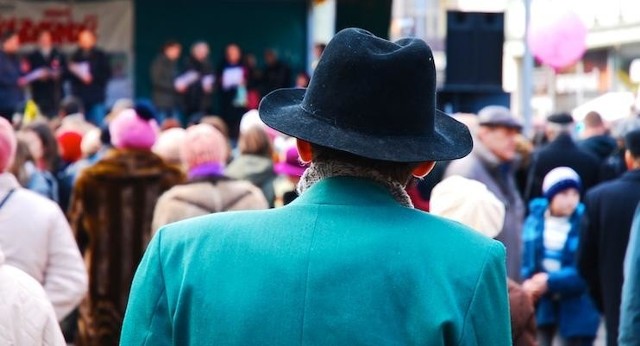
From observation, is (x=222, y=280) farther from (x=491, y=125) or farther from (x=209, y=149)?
(x=491, y=125)

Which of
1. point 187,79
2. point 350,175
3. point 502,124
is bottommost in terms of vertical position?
point 187,79

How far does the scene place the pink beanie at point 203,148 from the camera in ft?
24.5

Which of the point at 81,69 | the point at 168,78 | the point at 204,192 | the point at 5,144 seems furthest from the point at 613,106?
the point at 5,144

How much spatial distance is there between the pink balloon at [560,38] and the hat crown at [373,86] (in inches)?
491

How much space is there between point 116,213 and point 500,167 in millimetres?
2332

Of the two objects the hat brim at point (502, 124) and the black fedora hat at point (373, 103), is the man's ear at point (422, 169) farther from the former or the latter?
the hat brim at point (502, 124)

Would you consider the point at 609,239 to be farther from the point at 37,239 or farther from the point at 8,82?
the point at 8,82

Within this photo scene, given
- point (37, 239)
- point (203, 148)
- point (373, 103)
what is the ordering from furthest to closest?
point (203, 148) → point (37, 239) → point (373, 103)

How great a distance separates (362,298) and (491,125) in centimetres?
620

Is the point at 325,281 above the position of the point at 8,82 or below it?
above

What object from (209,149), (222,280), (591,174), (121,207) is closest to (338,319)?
(222,280)

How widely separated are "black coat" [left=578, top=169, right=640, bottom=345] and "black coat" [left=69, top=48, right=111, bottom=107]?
12.8m

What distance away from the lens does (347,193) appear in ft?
8.50

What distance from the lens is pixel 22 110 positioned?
65.3 feet
